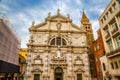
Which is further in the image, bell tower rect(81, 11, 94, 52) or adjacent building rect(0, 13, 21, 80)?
bell tower rect(81, 11, 94, 52)

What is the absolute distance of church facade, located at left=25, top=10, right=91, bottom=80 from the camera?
2191 cm

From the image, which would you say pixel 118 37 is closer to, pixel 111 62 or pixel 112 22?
pixel 112 22

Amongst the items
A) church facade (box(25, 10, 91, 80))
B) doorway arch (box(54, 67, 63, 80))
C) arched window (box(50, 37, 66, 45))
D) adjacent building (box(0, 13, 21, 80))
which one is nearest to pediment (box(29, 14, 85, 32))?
church facade (box(25, 10, 91, 80))

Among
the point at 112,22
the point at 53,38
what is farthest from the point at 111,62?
the point at 53,38

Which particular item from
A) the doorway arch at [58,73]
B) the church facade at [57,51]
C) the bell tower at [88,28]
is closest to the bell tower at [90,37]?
the bell tower at [88,28]

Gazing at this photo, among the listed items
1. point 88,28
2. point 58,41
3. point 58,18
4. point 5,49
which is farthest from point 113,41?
point 5,49

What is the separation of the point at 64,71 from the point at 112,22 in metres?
13.7

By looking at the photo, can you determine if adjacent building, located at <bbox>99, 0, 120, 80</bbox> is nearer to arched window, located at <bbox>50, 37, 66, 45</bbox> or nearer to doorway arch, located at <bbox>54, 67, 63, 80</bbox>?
doorway arch, located at <bbox>54, 67, 63, 80</bbox>

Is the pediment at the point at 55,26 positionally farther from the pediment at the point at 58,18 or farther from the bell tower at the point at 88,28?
the bell tower at the point at 88,28

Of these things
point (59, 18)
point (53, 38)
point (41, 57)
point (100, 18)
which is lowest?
point (41, 57)

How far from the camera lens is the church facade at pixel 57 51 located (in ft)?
71.9

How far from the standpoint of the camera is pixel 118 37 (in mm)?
15469

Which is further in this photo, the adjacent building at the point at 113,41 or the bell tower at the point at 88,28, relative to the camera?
the bell tower at the point at 88,28

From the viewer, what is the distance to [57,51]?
23.6 meters
